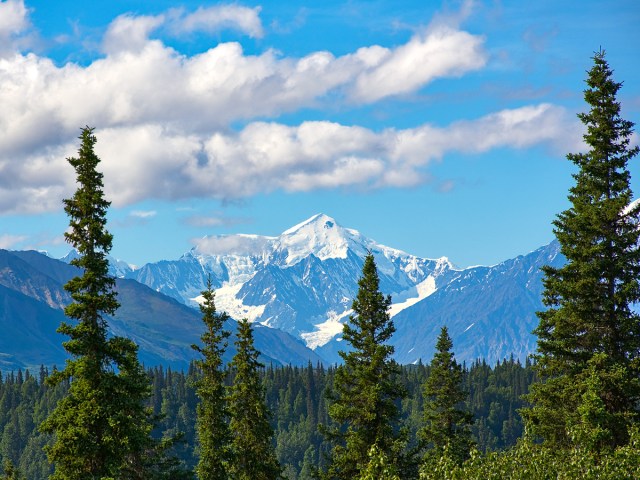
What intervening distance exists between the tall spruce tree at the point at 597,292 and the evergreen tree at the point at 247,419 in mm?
20123

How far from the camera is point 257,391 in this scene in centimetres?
6072

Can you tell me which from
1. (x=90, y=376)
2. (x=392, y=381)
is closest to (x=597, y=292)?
(x=392, y=381)

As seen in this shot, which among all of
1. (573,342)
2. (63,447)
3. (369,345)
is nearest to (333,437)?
(369,345)

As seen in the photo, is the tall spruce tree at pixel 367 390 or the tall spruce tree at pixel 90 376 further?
the tall spruce tree at pixel 367 390

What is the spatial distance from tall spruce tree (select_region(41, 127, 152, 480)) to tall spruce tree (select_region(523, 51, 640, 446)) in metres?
20.0

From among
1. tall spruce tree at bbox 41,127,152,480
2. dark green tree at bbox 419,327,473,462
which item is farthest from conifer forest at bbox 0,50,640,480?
dark green tree at bbox 419,327,473,462

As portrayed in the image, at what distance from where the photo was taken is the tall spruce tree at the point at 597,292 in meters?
44.2

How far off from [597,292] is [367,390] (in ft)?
47.5

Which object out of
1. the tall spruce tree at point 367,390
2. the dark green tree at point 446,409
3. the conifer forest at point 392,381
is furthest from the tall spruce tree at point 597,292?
the dark green tree at point 446,409

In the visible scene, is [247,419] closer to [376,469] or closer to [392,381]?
[392,381]

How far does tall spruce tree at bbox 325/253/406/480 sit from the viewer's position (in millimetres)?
Answer: 52625

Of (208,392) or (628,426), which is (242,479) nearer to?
(208,392)

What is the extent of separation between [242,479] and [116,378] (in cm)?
2324

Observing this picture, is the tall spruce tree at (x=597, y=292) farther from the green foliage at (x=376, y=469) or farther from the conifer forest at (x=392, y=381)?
the green foliage at (x=376, y=469)
